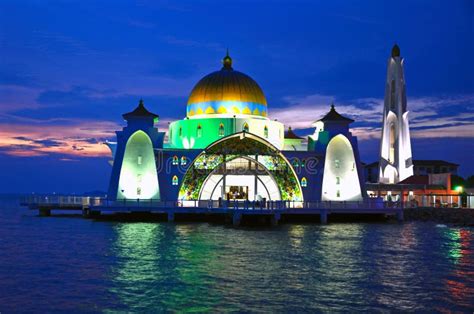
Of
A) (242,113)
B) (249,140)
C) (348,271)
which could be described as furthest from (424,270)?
(242,113)

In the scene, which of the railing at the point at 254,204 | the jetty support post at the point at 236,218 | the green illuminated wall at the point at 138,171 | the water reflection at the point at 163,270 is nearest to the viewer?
the water reflection at the point at 163,270

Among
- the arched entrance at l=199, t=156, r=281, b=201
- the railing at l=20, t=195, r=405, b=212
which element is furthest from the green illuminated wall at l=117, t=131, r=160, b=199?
the arched entrance at l=199, t=156, r=281, b=201

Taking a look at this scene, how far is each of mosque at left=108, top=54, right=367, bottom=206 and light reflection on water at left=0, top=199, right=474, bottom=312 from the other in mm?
10877

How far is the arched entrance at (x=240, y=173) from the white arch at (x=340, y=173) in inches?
105

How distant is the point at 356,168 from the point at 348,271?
2848cm

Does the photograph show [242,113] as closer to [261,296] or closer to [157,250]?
[157,250]

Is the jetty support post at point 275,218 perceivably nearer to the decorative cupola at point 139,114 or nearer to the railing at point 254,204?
the railing at point 254,204

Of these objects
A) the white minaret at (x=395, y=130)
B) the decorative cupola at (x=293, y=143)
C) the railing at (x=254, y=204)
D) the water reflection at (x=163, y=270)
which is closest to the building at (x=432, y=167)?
the white minaret at (x=395, y=130)

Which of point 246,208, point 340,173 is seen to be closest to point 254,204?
point 246,208

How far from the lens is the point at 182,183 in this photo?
164 feet

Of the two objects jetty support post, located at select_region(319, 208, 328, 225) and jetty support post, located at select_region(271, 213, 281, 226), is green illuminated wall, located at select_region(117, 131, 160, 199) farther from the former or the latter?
jetty support post, located at select_region(319, 208, 328, 225)

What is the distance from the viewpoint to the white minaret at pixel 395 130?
72431 mm

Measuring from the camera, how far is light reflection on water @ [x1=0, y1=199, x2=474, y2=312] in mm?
18891

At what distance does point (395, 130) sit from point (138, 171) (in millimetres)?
36020
